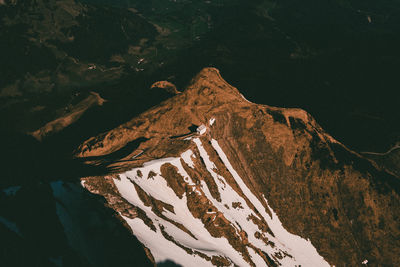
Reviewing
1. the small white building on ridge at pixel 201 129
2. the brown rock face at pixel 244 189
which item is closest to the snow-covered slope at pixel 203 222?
the brown rock face at pixel 244 189

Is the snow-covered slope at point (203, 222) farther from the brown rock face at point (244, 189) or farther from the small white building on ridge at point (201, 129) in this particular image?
the small white building on ridge at point (201, 129)

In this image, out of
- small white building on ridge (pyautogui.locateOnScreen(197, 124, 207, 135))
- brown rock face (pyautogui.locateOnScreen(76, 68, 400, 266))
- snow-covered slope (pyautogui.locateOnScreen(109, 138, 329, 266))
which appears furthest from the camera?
small white building on ridge (pyautogui.locateOnScreen(197, 124, 207, 135))

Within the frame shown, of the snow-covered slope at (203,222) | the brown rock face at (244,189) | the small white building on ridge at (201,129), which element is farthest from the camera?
the small white building on ridge at (201,129)

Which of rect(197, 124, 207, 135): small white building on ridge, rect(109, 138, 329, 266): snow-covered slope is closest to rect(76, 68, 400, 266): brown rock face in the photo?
rect(109, 138, 329, 266): snow-covered slope

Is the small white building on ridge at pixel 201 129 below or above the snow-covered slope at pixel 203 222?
above

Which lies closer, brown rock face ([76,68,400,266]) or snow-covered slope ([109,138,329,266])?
snow-covered slope ([109,138,329,266])

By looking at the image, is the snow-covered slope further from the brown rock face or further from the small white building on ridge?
the small white building on ridge

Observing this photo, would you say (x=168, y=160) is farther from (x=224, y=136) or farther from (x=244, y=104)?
(x=244, y=104)

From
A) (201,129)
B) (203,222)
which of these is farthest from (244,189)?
(201,129)

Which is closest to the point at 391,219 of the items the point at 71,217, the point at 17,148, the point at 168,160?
the point at 168,160
